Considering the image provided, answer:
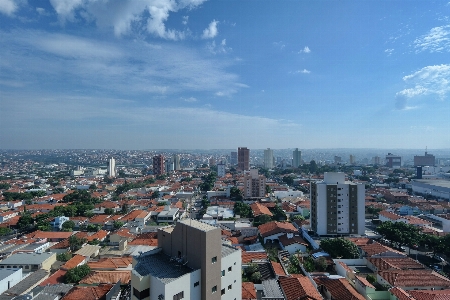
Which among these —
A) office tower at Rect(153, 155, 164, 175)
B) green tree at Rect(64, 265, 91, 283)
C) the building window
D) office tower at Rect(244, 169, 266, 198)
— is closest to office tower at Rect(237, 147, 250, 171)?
office tower at Rect(153, 155, 164, 175)

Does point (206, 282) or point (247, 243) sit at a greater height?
point (206, 282)

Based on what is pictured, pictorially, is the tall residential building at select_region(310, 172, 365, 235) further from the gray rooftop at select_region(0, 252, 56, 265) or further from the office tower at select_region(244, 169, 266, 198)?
the gray rooftop at select_region(0, 252, 56, 265)

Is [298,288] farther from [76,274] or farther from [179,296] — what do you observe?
[76,274]

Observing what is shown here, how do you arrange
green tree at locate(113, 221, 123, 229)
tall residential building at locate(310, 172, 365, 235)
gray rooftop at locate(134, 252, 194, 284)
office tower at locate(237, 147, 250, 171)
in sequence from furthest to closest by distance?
office tower at locate(237, 147, 250, 171) → green tree at locate(113, 221, 123, 229) → tall residential building at locate(310, 172, 365, 235) → gray rooftop at locate(134, 252, 194, 284)

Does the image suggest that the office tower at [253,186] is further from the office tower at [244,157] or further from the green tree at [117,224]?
the office tower at [244,157]

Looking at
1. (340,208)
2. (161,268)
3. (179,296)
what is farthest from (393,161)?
(179,296)

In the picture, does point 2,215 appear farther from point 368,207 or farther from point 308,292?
point 368,207

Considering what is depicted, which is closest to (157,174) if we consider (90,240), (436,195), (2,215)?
(2,215)
